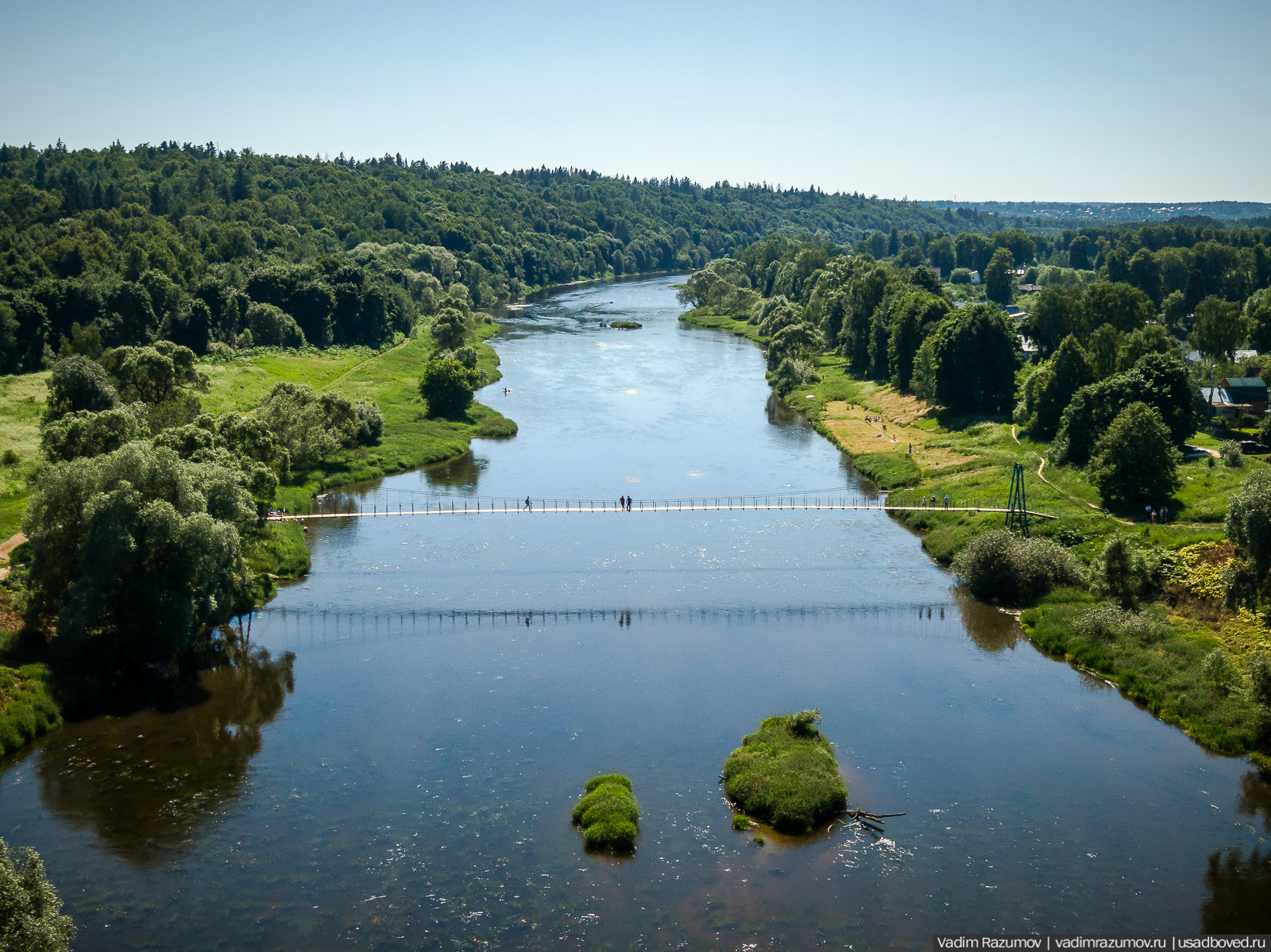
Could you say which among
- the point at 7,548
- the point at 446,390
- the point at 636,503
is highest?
the point at 446,390

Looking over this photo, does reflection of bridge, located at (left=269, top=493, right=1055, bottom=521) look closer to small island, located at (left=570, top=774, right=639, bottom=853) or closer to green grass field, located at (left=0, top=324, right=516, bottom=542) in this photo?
green grass field, located at (left=0, top=324, right=516, bottom=542)

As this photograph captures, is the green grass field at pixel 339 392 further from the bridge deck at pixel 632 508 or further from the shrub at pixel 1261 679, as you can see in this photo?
the shrub at pixel 1261 679

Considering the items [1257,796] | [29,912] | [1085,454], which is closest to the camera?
[29,912]

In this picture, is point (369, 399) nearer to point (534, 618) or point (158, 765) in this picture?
point (534, 618)

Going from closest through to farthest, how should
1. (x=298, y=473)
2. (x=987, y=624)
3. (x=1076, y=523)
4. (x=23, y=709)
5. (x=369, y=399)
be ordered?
(x=23, y=709) → (x=987, y=624) → (x=1076, y=523) → (x=298, y=473) → (x=369, y=399)

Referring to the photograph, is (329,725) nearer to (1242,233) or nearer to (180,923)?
(180,923)

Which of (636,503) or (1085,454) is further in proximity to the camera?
(1085,454)

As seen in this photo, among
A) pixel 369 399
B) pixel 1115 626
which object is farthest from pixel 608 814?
pixel 369 399

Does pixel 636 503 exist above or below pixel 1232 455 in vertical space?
below

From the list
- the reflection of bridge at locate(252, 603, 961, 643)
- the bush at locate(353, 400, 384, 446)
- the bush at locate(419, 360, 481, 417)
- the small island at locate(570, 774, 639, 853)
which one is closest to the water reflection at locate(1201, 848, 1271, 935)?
the small island at locate(570, 774, 639, 853)
